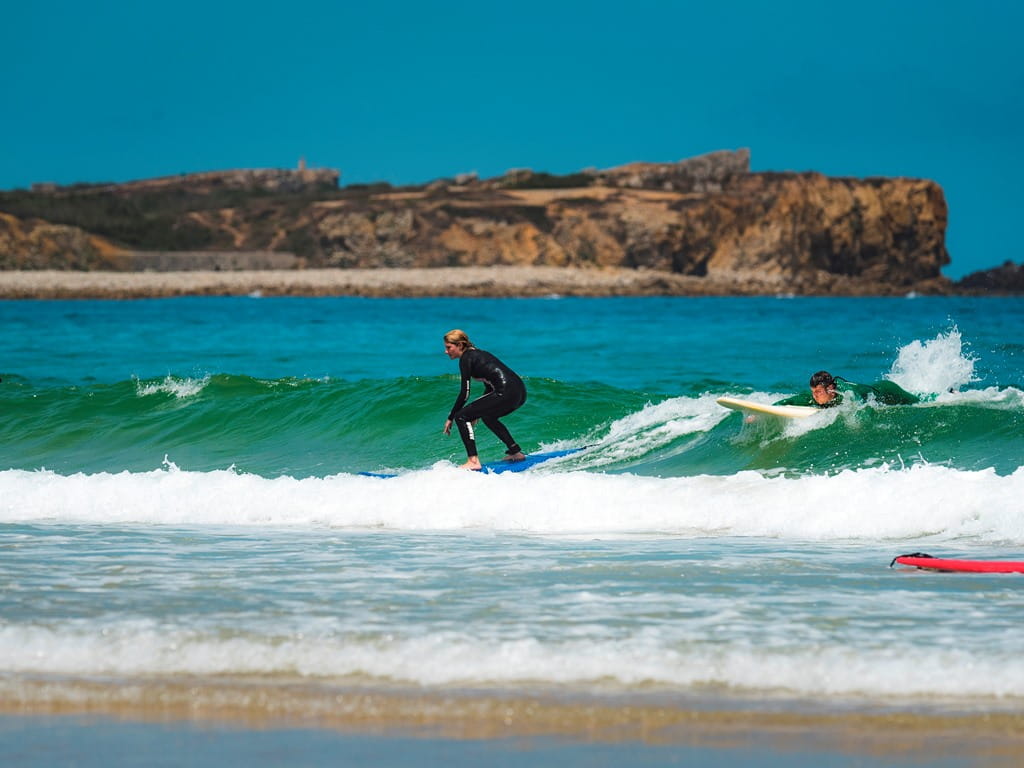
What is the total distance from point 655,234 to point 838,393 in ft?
341

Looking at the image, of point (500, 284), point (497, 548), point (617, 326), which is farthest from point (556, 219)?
point (497, 548)

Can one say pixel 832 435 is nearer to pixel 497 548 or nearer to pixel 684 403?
pixel 684 403

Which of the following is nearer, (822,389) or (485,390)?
(485,390)

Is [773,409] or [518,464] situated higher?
[773,409]

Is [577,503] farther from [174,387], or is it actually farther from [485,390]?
[174,387]

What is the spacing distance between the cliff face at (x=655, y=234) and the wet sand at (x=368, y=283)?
4.03 meters

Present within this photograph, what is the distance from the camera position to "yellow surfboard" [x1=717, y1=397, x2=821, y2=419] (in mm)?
13234

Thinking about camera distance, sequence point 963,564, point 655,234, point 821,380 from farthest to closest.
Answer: point 655,234 → point 821,380 → point 963,564

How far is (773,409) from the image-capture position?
13.3 m

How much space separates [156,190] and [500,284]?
93597mm

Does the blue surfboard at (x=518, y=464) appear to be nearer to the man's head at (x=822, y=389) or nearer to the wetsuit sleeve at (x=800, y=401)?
the wetsuit sleeve at (x=800, y=401)

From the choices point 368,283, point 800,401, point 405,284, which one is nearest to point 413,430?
point 800,401

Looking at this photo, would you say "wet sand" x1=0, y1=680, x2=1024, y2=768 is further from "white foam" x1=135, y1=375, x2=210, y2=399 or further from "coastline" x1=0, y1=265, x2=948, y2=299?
"coastline" x1=0, y1=265, x2=948, y2=299

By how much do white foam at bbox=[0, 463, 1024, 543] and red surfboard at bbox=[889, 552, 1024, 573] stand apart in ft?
4.52
